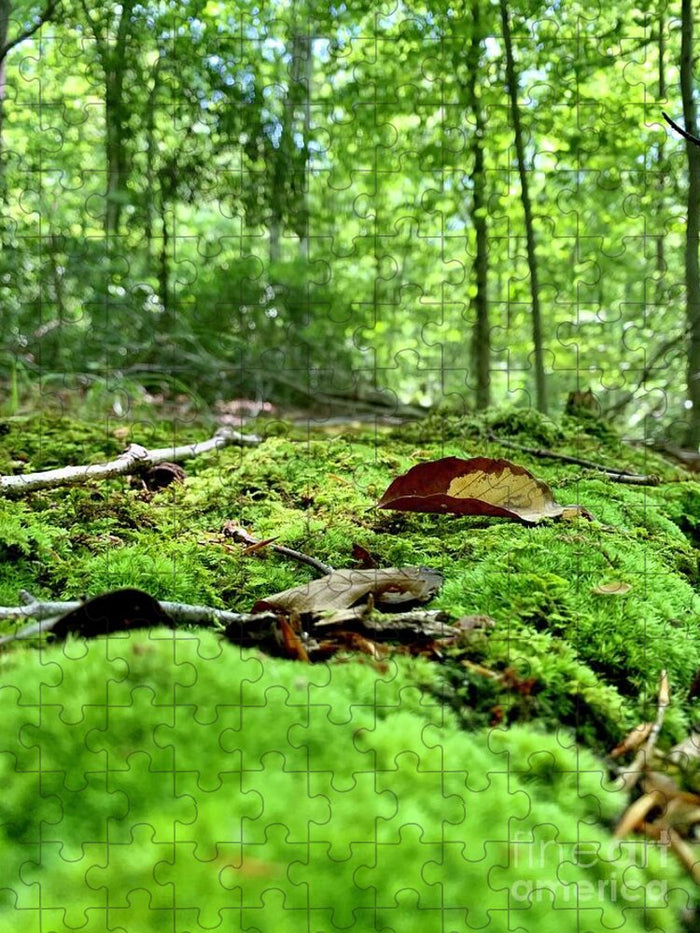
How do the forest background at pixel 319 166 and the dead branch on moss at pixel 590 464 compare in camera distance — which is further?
the forest background at pixel 319 166

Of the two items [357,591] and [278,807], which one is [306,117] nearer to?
[357,591]

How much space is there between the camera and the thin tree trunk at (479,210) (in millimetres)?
4820

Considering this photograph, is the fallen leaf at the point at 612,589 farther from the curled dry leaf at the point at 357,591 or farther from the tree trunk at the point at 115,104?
the tree trunk at the point at 115,104

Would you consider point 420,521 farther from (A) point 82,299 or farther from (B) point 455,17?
(A) point 82,299

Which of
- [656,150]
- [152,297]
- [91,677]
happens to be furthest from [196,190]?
[91,677]

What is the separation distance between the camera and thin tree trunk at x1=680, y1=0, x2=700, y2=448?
3912mm

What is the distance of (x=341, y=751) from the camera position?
1025 mm

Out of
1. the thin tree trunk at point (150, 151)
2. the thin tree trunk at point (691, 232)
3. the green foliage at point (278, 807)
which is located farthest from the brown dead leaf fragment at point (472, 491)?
the thin tree trunk at point (150, 151)

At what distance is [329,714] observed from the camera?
3.52 ft

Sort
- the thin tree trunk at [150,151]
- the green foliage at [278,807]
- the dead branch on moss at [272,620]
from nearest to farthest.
Result: the green foliage at [278,807] < the dead branch on moss at [272,620] < the thin tree trunk at [150,151]

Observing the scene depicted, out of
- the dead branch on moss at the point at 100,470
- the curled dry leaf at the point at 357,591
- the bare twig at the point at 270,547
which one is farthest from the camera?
the dead branch on moss at the point at 100,470

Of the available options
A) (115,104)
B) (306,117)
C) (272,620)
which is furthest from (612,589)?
(306,117)

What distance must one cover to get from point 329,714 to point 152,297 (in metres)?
6.18

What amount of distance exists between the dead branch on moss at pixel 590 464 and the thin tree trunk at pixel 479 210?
1.52m
